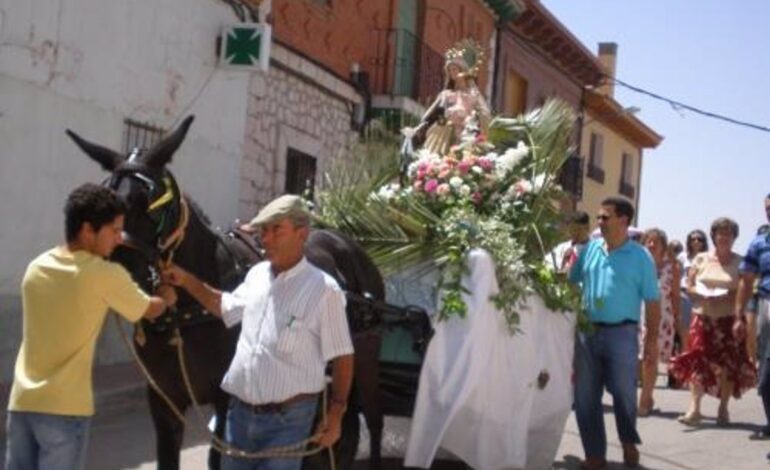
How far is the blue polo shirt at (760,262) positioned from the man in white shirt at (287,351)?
523 centimetres

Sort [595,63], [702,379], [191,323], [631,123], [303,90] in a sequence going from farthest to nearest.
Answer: [631,123] → [595,63] → [303,90] → [702,379] → [191,323]

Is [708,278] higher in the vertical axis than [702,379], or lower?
higher

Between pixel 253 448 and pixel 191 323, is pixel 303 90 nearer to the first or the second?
pixel 191 323

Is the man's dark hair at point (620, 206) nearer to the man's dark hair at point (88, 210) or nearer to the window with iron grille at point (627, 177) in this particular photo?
the man's dark hair at point (88, 210)

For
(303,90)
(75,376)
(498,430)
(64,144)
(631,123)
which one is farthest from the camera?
(631,123)

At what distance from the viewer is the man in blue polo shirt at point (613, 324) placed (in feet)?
26.9

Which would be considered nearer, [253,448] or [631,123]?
[253,448]

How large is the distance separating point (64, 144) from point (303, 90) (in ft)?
17.5

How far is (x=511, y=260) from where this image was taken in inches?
283

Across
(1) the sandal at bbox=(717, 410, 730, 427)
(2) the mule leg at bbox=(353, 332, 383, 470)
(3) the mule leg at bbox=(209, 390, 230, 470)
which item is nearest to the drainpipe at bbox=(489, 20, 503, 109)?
(1) the sandal at bbox=(717, 410, 730, 427)

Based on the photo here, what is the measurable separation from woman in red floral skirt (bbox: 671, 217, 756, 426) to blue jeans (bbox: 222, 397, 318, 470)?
6.71 m

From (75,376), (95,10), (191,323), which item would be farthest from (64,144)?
(75,376)

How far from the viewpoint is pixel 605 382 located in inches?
331

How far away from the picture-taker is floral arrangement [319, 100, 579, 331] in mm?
7219
